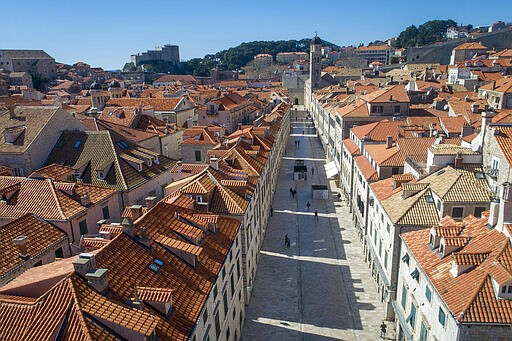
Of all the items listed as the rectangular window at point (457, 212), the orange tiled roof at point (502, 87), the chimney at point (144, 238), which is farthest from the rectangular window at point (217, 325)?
the orange tiled roof at point (502, 87)

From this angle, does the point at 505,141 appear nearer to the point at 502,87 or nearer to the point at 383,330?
the point at 383,330

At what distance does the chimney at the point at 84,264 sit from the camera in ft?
53.5

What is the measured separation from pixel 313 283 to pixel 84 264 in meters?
23.1

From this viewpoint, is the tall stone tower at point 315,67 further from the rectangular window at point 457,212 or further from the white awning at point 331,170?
the rectangular window at point 457,212

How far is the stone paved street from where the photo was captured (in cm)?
2940

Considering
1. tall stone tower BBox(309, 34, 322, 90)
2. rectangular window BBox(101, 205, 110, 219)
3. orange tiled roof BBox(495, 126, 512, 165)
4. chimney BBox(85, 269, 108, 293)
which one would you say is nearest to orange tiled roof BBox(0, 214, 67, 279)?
rectangular window BBox(101, 205, 110, 219)

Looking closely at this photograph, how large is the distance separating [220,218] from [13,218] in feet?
44.4

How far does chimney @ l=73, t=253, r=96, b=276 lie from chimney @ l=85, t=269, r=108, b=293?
22 centimetres

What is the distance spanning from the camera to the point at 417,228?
27719mm

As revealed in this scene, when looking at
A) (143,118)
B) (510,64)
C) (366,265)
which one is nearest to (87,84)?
(143,118)

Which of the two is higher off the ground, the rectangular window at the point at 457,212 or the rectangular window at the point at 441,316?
the rectangular window at the point at 457,212

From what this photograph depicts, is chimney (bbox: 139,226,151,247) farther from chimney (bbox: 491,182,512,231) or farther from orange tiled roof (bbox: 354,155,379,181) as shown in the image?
orange tiled roof (bbox: 354,155,379,181)

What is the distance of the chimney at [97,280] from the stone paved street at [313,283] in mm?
14981

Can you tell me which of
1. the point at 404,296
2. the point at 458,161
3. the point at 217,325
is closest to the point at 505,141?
the point at 458,161
